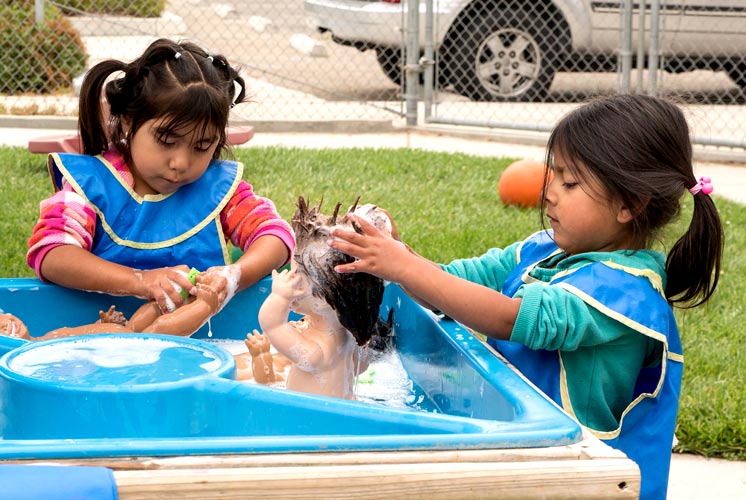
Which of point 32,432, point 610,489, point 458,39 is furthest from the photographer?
point 458,39

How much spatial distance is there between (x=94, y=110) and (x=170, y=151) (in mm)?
338

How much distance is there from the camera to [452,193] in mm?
5535

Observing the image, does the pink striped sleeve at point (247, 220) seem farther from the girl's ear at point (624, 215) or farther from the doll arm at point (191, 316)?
the girl's ear at point (624, 215)

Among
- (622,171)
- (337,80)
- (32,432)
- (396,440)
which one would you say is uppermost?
(622,171)

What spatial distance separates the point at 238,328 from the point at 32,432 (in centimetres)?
106

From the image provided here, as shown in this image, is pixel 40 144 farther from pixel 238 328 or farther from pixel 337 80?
pixel 337 80

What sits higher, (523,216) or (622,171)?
(622,171)

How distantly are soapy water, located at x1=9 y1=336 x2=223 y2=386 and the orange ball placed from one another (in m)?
3.27

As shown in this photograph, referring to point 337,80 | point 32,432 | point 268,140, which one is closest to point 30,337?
point 32,432

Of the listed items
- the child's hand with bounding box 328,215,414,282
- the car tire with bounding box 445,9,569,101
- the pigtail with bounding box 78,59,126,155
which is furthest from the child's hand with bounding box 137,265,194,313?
the car tire with bounding box 445,9,569,101

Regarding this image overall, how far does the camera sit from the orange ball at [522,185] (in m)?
5.22

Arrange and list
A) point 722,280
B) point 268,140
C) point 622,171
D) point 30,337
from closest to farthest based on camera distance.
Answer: point 622,171 → point 30,337 → point 722,280 → point 268,140

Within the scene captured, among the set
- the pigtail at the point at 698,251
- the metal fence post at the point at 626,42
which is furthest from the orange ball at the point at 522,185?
the pigtail at the point at 698,251

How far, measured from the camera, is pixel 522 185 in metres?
5.25
